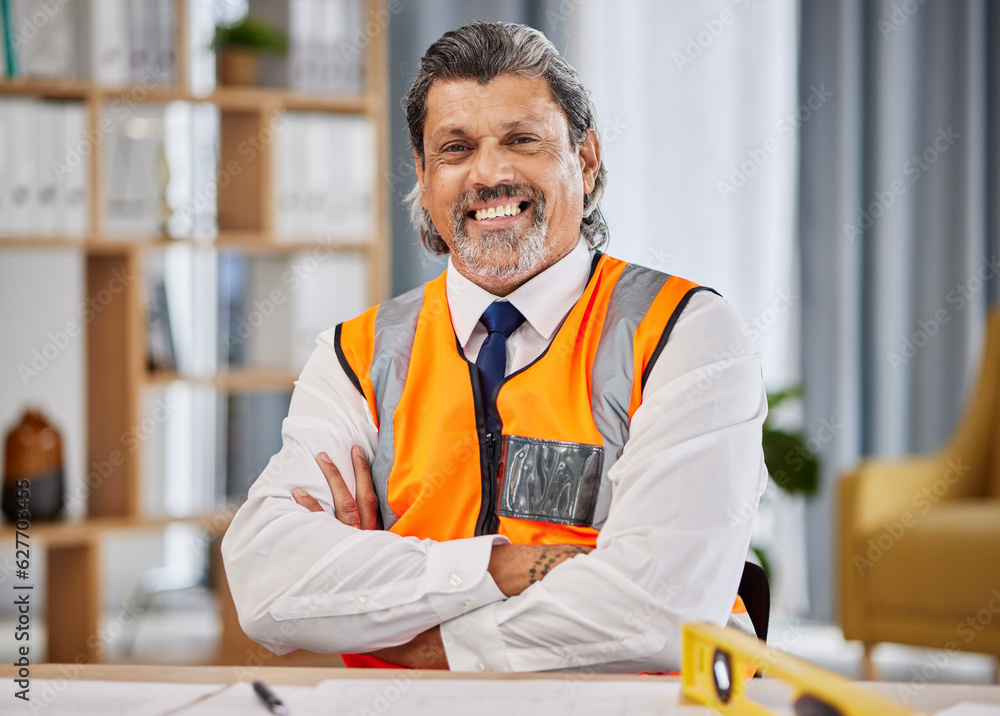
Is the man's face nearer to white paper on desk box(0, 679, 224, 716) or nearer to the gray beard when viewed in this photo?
the gray beard

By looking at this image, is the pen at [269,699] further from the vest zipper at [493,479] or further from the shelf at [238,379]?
the shelf at [238,379]

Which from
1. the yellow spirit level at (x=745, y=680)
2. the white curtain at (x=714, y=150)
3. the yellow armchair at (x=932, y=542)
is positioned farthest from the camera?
the white curtain at (x=714, y=150)

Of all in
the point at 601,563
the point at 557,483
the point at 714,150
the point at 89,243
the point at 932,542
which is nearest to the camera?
the point at 601,563

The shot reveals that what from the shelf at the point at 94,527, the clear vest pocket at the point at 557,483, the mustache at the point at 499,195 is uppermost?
the mustache at the point at 499,195

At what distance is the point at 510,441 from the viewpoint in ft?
4.47

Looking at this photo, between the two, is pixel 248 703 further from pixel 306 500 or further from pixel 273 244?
pixel 273 244

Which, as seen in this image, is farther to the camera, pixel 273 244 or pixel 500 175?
pixel 273 244

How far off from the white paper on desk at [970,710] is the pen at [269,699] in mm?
552

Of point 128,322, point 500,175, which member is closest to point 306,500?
point 500,175

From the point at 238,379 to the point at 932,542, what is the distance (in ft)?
6.92

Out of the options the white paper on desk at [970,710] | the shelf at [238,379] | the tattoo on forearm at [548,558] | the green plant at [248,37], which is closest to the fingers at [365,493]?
the tattoo on forearm at [548,558]

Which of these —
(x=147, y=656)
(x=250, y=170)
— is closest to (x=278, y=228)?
(x=250, y=170)

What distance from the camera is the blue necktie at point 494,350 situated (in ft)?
4.58

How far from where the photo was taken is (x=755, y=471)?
129 cm
